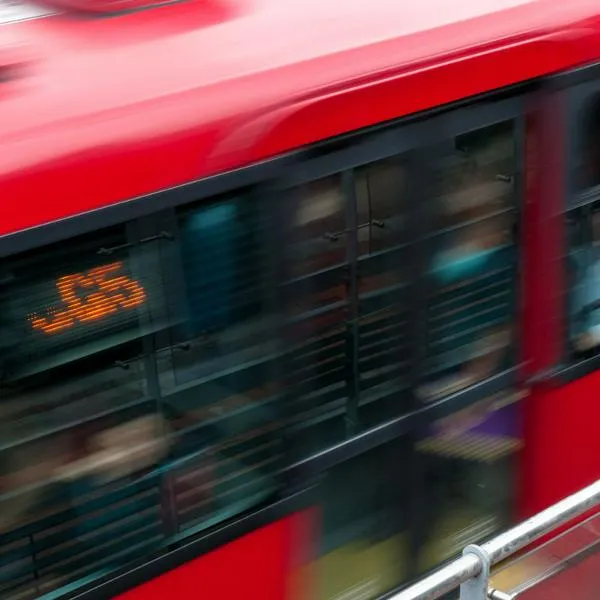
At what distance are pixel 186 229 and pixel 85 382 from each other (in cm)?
49

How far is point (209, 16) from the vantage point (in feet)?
12.2

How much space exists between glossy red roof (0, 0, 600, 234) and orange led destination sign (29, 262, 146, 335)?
0.20 metres

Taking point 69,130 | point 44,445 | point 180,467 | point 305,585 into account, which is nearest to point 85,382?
point 44,445

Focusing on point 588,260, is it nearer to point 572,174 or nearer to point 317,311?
point 572,174

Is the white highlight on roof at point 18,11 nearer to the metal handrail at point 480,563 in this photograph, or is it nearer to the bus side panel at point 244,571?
the bus side panel at point 244,571

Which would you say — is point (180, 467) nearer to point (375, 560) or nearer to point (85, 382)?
point (85, 382)

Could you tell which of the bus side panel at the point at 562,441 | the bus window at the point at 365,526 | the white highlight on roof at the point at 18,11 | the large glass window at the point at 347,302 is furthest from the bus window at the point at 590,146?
the white highlight on roof at the point at 18,11

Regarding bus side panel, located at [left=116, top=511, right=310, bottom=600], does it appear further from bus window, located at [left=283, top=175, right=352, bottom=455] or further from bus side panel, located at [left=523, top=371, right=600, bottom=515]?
bus side panel, located at [left=523, top=371, right=600, bottom=515]

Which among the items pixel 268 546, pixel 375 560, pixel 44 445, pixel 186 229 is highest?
pixel 186 229

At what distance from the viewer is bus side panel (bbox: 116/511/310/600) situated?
334 cm

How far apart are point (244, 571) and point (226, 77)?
A: 146cm

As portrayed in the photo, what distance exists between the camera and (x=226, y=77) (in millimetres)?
3256

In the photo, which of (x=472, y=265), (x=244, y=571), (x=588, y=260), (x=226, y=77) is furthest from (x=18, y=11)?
(x=588, y=260)

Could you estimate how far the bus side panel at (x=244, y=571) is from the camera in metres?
3.34
